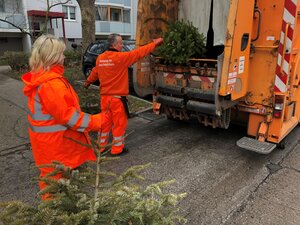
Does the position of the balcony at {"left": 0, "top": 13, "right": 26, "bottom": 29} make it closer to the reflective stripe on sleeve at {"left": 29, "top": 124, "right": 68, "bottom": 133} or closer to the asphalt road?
the asphalt road

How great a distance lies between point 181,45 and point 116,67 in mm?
985

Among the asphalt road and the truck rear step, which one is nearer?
the asphalt road

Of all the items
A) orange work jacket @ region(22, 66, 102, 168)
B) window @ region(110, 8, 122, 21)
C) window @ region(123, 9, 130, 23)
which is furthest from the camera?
window @ region(123, 9, 130, 23)

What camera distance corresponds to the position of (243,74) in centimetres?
382

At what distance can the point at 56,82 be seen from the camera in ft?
6.64

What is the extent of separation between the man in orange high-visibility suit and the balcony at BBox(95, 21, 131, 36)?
25.3 m

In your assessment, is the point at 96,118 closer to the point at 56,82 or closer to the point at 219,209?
the point at 56,82

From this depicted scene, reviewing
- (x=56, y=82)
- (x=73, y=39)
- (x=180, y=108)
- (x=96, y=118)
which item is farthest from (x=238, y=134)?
(x=73, y=39)

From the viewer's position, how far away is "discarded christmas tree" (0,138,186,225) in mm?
1425

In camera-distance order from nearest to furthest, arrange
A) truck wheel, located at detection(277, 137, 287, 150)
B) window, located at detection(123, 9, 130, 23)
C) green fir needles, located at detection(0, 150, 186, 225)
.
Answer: green fir needles, located at detection(0, 150, 186, 225), truck wheel, located at detection(277, 137, 287, 150), window, located at detection(123, 9, 130, 23)

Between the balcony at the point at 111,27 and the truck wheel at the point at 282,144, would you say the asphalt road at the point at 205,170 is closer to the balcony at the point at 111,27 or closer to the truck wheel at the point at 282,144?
the truck wheel at the point at 282,144

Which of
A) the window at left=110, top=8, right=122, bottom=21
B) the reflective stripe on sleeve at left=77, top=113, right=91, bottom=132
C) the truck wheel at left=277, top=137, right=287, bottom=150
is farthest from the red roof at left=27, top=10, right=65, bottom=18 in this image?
the reflective stripe on sleeve at left=77, top=113, right=91, bottom=132

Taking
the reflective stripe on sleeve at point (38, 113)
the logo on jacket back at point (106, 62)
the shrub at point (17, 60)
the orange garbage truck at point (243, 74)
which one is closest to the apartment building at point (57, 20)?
the shrub at point (17, 60)

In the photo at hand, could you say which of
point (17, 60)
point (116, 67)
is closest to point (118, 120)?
point (116, 67)
